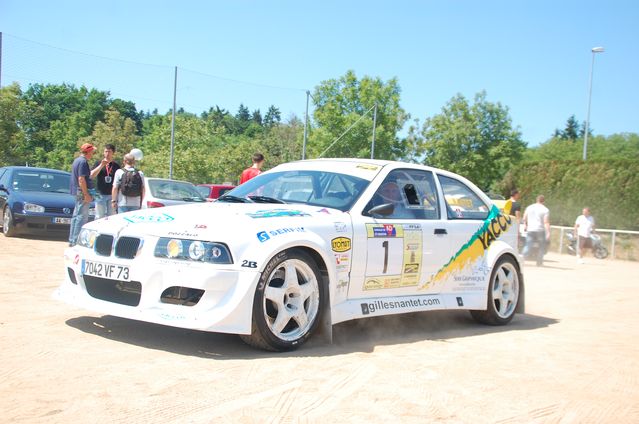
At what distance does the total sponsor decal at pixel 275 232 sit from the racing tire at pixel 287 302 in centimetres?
15

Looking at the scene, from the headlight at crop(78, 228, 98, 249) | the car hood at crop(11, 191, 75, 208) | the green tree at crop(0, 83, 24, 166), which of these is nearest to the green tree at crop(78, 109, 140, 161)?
the green tree at crop(0, 83, 24, 166)

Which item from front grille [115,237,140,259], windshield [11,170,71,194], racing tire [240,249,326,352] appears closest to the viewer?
racing tire [240,249,326,352]

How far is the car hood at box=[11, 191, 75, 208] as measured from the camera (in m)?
12.8

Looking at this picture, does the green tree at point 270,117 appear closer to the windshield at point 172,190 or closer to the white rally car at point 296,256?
the windshield at point 172,190

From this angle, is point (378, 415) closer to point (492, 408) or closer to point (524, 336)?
point (492, 408)

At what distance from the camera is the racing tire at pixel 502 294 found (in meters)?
7.23

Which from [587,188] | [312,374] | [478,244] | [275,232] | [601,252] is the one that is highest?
[587,188]

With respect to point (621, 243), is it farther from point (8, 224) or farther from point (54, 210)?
point (8, 224)

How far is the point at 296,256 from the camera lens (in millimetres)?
5082

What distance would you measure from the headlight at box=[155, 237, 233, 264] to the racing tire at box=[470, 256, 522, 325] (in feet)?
11.6

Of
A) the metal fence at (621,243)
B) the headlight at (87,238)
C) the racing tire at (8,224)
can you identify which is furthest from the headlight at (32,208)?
the metal fence at (621,243)

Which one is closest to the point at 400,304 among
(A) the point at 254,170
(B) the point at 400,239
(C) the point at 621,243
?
(B) the point at 400,239

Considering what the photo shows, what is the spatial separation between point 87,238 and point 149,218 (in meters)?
0.58

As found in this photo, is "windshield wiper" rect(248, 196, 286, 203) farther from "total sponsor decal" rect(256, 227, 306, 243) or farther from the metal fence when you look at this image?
the metal fence
